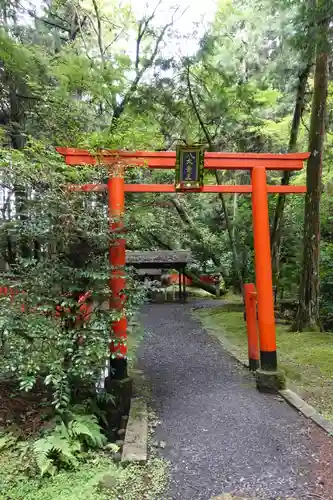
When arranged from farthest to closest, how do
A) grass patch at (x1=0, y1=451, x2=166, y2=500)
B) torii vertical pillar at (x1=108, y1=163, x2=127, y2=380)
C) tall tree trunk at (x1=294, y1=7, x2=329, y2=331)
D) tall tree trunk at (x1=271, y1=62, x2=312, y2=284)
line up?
tall tree trunk at (x1=271, y1=62, x2=312, y2=284)
tall tree trunk at (x1=294, y1=7, x2=329, y2=331)
torii vertical pillar at (x1=108, y1=163, x2=127, y2=380)
grass patch at (x1=0, y1=451, x2=166, y2=500)

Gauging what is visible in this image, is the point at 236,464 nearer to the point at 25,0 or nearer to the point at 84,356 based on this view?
the point at 84,356

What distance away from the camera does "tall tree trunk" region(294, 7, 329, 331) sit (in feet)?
24.3

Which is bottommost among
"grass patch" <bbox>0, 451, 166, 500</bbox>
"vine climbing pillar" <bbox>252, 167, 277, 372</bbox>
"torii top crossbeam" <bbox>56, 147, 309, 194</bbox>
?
"grass patch" <bbox>0, 451, 166, 500</bbox>

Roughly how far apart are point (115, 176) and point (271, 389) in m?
3.39

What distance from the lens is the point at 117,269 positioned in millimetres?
4219

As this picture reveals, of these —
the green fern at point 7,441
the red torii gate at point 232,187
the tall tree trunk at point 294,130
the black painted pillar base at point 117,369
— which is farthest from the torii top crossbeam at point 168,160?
the tall tree trunk at point 294,130

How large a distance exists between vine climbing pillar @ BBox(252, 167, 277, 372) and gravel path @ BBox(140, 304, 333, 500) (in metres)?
0.54

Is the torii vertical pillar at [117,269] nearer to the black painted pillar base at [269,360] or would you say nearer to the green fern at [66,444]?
the green fern at [66,444]

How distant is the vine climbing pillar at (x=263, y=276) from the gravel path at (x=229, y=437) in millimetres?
539

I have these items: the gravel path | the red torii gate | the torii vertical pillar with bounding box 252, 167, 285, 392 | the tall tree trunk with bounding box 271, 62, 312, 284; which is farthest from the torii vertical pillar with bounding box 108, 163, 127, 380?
the tall tree trunk with bounding box 271, 62, 312, 284

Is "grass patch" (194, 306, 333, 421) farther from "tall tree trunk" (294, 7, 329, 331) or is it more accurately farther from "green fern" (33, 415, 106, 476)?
"green fern" (33, 415, 106, 476)

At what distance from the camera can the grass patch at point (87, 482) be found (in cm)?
272

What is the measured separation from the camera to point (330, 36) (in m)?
5.54

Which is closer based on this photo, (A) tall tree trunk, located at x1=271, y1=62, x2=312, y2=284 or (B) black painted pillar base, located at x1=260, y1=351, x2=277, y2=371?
(B) black painted pillar base, located at x1=260, y1=351, x2=277, y2=371
